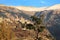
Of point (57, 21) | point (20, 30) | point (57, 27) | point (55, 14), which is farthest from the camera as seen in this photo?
point (55, 14)

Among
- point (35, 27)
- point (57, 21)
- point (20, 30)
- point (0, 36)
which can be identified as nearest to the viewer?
point (0, 36)

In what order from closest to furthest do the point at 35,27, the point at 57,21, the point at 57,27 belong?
the point at 35,27
the point at 57,27
the point at 57,21

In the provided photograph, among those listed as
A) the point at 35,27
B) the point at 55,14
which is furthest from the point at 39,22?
the point at 55,14

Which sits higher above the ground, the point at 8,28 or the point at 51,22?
the point at 8,28

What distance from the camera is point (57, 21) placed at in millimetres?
121938

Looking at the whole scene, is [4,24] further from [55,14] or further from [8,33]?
[55,14]

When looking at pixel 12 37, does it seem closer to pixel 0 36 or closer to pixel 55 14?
pixel 0 36

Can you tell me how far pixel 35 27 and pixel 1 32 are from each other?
255 inches

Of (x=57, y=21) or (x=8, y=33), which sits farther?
(x=57, y=21)

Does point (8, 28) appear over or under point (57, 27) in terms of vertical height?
over

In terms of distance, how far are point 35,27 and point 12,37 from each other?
5.34 metres

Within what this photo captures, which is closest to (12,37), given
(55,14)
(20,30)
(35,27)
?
(35,27)

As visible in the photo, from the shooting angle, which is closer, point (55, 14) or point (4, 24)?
point (4, 24)

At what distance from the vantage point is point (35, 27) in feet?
92.1
